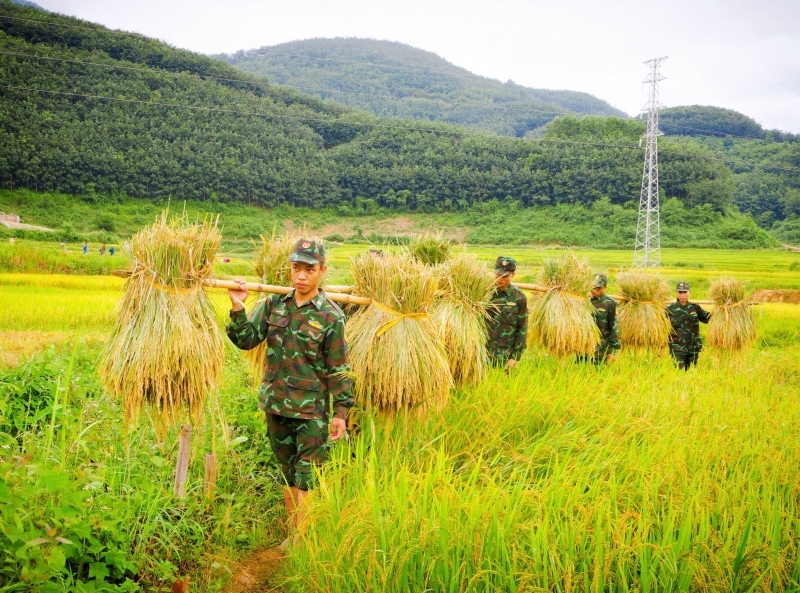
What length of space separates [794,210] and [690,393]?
192 feet

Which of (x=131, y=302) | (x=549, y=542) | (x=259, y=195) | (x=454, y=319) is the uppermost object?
(x=259, y=195)

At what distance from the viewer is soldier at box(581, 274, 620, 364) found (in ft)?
25.2

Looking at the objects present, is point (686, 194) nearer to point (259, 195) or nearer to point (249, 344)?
point (259, 195)

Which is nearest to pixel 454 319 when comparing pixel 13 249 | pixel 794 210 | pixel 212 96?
pixel 13 249

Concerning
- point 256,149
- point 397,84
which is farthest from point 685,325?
point 397,84

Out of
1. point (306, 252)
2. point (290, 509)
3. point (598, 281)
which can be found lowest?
point (290, 509)

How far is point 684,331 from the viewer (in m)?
8.72

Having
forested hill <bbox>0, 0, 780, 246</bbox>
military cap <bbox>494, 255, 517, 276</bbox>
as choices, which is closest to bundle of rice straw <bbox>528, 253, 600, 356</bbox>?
military cap <bbox>494, 255, 517, 276</bbox>

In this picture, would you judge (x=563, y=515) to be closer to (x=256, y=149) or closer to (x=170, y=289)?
(x=170, y=289)

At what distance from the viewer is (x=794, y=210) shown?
176ft

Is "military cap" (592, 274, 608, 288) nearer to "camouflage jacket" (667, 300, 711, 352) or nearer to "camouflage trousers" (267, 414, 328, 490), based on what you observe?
"camouflage jacket" (667, 300, 711, 352)

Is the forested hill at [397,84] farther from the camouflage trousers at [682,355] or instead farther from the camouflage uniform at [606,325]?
the camouflage uniform at [606,325]

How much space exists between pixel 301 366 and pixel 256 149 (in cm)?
4803

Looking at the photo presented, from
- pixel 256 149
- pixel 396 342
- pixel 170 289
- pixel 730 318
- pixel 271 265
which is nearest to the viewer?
pixel 170 289
